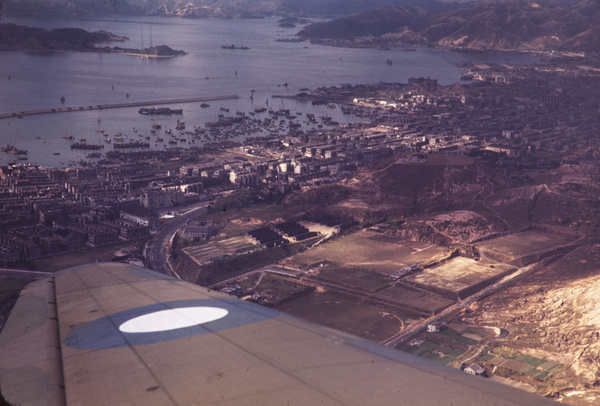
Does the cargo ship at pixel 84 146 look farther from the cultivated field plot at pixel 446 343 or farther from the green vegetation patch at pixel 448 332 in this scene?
the green vegetation patch at pixel 448 332

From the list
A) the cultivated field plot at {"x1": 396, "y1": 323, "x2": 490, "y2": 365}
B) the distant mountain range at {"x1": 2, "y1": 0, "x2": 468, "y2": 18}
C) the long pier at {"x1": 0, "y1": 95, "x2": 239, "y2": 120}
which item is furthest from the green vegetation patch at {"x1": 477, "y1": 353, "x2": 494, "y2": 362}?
the distant mountain range at {"x1": 2, "y1": 0, "x2": 468, "y2": 18}

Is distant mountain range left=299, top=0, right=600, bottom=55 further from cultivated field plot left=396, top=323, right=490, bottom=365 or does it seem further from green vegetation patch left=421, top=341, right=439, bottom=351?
green vegetation patch left=421, top=341, right=439, bottom=351

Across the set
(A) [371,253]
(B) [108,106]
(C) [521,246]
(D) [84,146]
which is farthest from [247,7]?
(C) [521,246]

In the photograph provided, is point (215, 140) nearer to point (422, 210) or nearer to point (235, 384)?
point (422, 210)

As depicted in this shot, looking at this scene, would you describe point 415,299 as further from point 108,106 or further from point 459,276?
point 108,106

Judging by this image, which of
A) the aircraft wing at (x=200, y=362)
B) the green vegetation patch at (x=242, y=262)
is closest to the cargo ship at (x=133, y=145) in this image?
the green vegetation patch at (x=242, y=262)

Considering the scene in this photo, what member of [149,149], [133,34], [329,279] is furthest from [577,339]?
[133,34]

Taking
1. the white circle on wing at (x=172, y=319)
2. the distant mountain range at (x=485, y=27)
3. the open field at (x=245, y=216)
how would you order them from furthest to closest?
the distant mountain range at (x=485, y=27), the open field at (x=245, y=216), the white circle on wing at (x=172, y=319)
